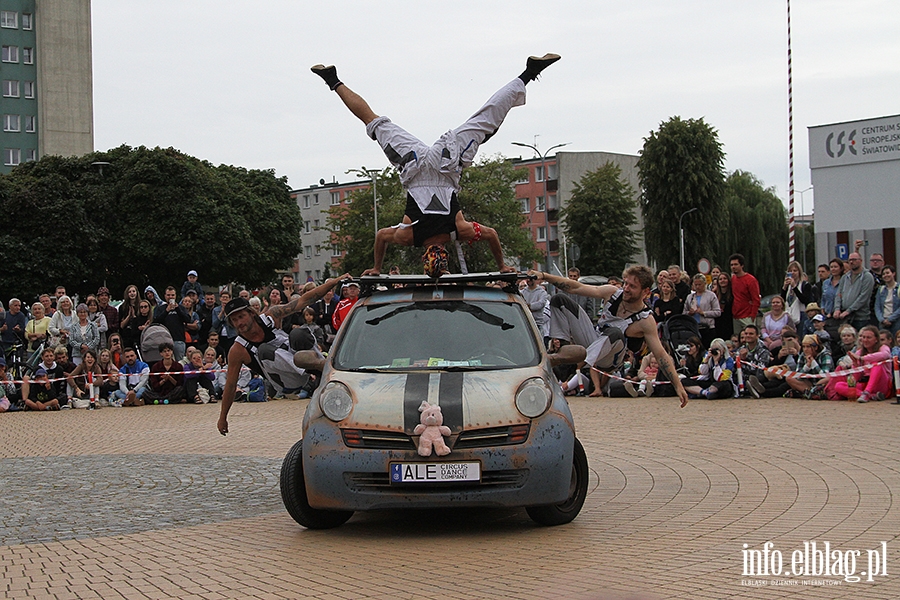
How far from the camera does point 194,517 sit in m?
9.09

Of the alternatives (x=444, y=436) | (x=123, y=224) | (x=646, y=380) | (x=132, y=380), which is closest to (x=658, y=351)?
(x=444, y=436)

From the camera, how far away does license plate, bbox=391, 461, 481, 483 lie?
755 cm

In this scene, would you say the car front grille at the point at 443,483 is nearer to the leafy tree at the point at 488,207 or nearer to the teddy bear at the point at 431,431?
the teddy bear at the point at 431,431

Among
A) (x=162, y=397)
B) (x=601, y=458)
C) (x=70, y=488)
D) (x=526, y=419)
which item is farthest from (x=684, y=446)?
(x=162, y=397)

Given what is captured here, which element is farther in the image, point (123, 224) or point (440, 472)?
point (123, 224)

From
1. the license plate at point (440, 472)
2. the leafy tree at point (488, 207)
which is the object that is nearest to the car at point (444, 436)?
the license plate at point (440, 472)

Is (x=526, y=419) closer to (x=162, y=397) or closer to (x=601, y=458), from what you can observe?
(x=601, y=458)

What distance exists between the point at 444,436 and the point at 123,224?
6157 centimetres

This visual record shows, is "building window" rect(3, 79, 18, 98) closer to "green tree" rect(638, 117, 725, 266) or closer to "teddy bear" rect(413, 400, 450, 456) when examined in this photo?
"green tree" rect(638, 117, 725, 266)

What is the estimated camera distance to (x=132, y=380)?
22.8 meters

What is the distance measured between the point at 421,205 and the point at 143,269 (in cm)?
6013

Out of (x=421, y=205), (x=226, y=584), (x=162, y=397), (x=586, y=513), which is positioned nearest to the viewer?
(x=226, y=584)

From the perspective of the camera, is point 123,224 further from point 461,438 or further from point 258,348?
point 461,438

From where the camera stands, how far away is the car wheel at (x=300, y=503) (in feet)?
26.8
